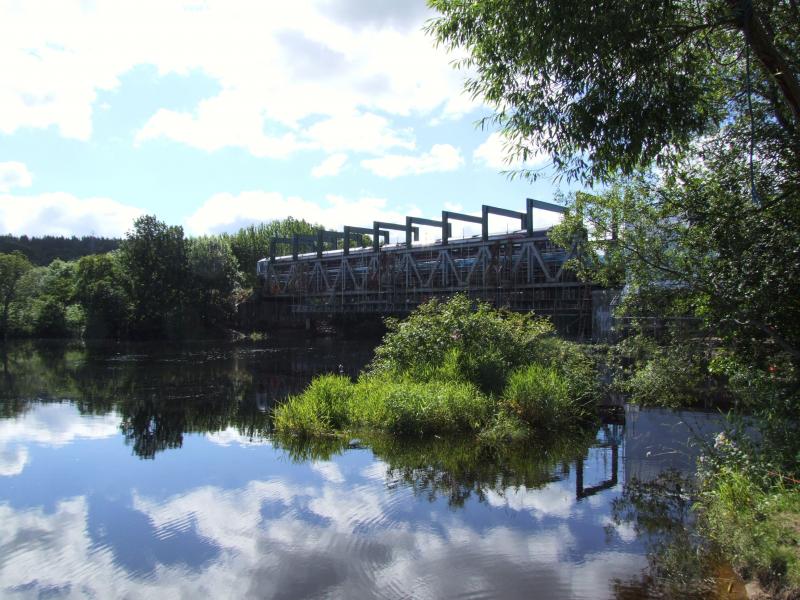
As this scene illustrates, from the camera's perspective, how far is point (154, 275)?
58406 mm

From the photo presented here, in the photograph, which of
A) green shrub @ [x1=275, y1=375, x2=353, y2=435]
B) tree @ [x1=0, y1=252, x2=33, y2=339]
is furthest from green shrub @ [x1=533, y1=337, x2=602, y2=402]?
tree @ [x1=0, y1=252, x2=33, y2=339]

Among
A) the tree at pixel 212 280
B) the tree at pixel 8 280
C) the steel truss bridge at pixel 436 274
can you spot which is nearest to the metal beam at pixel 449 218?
the steel truss bridge at pixel 436 274

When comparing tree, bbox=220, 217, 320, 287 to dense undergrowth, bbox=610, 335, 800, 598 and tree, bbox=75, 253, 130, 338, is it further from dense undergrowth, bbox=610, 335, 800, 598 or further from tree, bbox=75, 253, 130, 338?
dense undergrowth, bbox=610, 335, 800, 598

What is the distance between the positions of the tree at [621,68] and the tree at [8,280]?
6576cm

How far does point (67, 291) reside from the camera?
66.4m

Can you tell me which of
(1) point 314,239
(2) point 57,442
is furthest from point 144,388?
(1) point 314,239

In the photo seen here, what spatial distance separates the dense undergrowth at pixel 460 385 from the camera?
13.1 m

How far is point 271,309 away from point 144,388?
45071 mm

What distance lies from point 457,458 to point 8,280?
210 feet

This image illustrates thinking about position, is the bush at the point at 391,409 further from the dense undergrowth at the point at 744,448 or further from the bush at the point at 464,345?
the dense undergrowth at the point at 744,448

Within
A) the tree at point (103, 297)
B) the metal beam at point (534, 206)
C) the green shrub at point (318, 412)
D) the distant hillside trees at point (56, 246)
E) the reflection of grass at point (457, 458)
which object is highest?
the distant hillside trees at point (56, 246)

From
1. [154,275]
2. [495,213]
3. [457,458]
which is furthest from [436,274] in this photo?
[457,458]

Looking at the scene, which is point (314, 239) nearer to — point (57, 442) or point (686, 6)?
point (57, 442)

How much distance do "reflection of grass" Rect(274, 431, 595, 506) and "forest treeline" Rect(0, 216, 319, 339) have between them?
4873 cm
